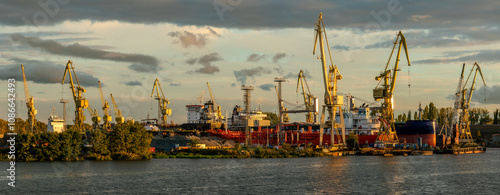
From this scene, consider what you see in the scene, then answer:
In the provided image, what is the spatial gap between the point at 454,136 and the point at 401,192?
11074 cm

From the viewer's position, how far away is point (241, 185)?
186ft

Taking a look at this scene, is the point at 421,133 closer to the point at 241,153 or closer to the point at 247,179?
the point at 241,153

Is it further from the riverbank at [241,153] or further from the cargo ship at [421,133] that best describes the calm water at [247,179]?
the cargo ship at [421,133]

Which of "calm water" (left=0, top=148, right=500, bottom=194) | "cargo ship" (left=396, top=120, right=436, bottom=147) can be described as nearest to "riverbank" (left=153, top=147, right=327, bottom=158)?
"calm water" (left=0, top=148, right=500, bottom=194)

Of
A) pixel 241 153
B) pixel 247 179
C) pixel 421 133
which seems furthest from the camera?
pixel 421 133

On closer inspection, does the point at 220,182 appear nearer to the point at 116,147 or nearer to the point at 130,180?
the point at 130,180

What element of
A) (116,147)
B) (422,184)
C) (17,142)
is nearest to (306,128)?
(116,147)

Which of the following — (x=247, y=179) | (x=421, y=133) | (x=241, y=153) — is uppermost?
(x=421, y=133)

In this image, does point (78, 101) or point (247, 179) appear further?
point (78, 101)

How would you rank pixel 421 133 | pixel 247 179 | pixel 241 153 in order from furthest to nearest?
pixel 421 133 < pixel 241 153 < pixel 247 179

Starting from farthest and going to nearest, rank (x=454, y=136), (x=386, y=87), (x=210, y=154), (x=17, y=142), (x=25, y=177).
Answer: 1. (x=454, y=136)
2. (x=386, y=87)
3. (x=210, y=154)
4. (x=17, y=142)
5. (x=25, y=177)

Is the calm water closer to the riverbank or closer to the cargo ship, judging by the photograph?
the riverbank

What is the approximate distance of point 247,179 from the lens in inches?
2434

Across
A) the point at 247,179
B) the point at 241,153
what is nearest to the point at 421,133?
the point at 241,153
